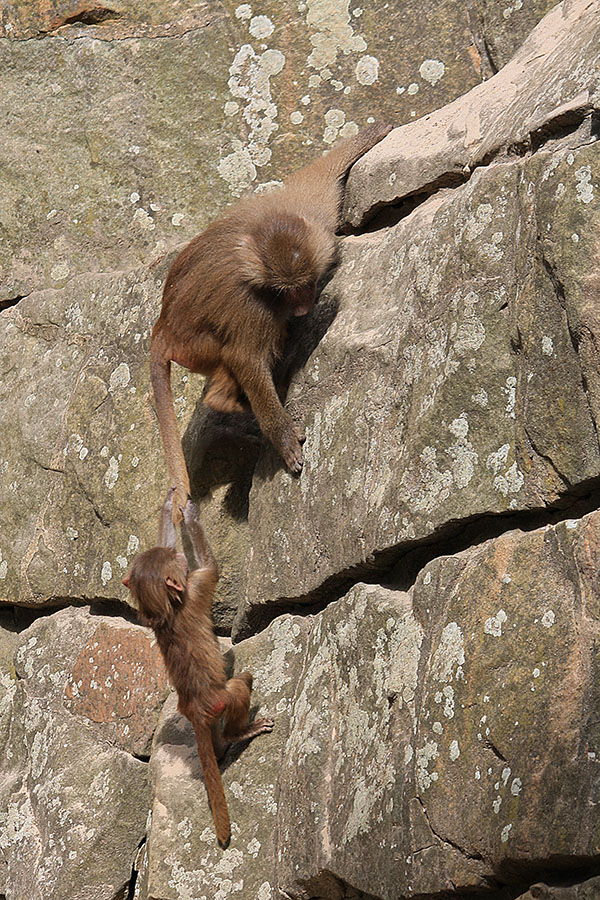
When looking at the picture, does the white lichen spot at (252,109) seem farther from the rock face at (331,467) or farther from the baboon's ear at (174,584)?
the baboon's ear at (174,584)

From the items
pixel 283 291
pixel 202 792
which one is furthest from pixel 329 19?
pixel 202 792

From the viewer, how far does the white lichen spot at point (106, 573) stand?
18.1 ft

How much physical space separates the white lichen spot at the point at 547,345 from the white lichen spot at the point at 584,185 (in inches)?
16.8

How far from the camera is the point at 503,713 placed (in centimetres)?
335

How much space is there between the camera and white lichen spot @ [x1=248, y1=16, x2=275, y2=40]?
5.96 meters

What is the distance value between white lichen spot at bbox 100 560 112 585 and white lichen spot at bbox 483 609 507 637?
2.49 metres

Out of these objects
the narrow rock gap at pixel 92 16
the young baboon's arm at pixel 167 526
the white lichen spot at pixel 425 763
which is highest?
the narrow rock gap at pixel 92 16

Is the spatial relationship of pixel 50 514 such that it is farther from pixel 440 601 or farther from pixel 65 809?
pixel 440 601

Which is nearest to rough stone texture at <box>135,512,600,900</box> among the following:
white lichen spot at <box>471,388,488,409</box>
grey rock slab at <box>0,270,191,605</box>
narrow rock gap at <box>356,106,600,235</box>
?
white lichen spot at <box>471,388,488,409</box>

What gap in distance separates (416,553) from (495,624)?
66cm

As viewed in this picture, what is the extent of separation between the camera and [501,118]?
4.47 m

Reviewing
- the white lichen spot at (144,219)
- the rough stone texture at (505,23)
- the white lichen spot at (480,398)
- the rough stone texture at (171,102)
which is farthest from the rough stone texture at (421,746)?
the rough stone texture at (505,23)

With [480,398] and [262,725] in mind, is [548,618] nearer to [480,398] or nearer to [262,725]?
[480,398]

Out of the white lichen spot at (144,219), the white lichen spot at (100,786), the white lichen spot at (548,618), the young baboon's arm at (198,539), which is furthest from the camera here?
the white lichen spot at (144,219)
